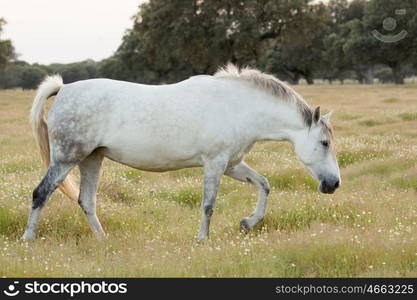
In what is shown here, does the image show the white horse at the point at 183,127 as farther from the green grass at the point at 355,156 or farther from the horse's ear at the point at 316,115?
the green grass at the point at 355,156

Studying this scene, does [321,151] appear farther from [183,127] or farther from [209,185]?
[183,127]

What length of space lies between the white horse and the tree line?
4200cm

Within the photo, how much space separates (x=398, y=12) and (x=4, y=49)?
45.1m

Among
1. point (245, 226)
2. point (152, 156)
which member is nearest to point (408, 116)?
point (245, 226)

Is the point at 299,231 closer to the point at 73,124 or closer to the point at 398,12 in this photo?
the point at 73,124

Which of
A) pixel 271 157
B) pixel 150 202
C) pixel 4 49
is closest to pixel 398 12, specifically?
pixel 4 49

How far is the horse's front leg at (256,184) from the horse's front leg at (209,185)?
0.70m

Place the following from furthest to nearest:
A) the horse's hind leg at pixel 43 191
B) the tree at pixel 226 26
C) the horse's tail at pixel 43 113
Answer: the tree at pixel 226 26, the horse's tail at pixel 43 113, the horse's hind leg at pixel 43 191

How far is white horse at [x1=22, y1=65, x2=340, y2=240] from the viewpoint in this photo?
793cm

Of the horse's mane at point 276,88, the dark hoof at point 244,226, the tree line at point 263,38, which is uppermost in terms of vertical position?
the tree line at point 263,38

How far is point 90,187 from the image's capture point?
8.62 meters

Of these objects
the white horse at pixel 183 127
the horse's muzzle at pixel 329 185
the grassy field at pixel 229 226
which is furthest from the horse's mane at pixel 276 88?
the grassy field at pixel 229 226

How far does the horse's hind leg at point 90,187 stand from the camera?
849cm

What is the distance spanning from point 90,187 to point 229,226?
231 centimetres
